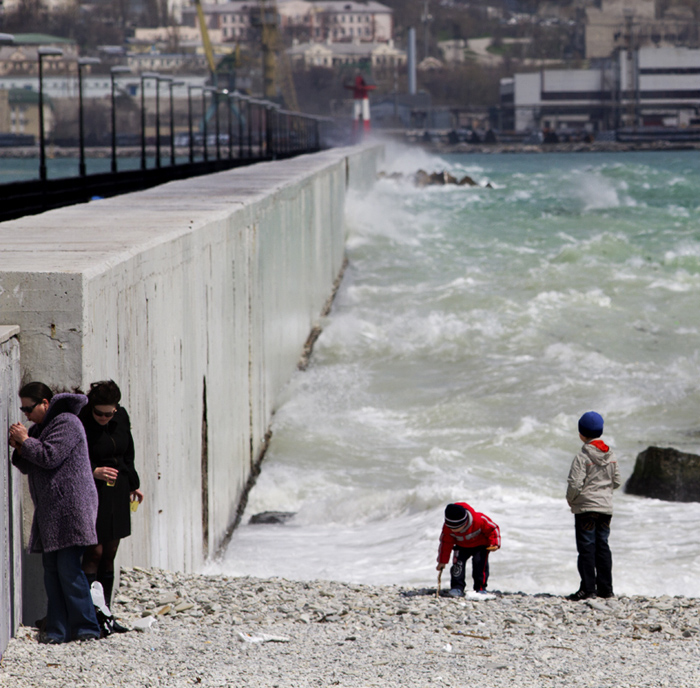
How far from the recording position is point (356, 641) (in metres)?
5.77

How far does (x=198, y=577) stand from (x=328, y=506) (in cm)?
381

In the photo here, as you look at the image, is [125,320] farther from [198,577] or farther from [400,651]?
[400,651]

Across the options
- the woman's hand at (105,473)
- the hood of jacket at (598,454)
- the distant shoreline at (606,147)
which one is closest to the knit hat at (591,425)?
the hood of jacket at (598,454)

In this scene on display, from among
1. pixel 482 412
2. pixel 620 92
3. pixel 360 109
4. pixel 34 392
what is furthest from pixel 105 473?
pixel 620 92

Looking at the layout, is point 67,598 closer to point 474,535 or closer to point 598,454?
point 474,535

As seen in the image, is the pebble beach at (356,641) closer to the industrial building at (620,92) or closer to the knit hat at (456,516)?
the knit hat at (456,516)

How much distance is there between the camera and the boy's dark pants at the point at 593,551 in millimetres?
7102

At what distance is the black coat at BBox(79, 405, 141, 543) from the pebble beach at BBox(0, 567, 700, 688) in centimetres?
54

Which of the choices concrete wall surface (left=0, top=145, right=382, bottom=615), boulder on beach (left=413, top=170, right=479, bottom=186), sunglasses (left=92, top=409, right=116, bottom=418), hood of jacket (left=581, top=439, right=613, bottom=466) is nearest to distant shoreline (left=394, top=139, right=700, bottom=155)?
boulder on beach (left=413, top=170, right=479, bottom=186)

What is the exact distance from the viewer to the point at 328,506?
424 inches

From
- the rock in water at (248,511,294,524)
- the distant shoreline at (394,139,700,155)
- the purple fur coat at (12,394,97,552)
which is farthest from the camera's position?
the distant shoreline at (394,139,700,155)

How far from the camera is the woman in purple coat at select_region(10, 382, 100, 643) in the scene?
4984 mm

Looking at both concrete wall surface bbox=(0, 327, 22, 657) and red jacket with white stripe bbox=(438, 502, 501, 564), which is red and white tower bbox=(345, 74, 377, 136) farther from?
concrete wall surface bbox=(0, 327, 22, 657)

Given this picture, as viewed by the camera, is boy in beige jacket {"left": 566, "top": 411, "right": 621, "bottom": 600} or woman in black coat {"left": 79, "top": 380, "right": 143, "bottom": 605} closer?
woman in black coat {"left": 79, "top": 380, "right": 143, "bottom": 605}
